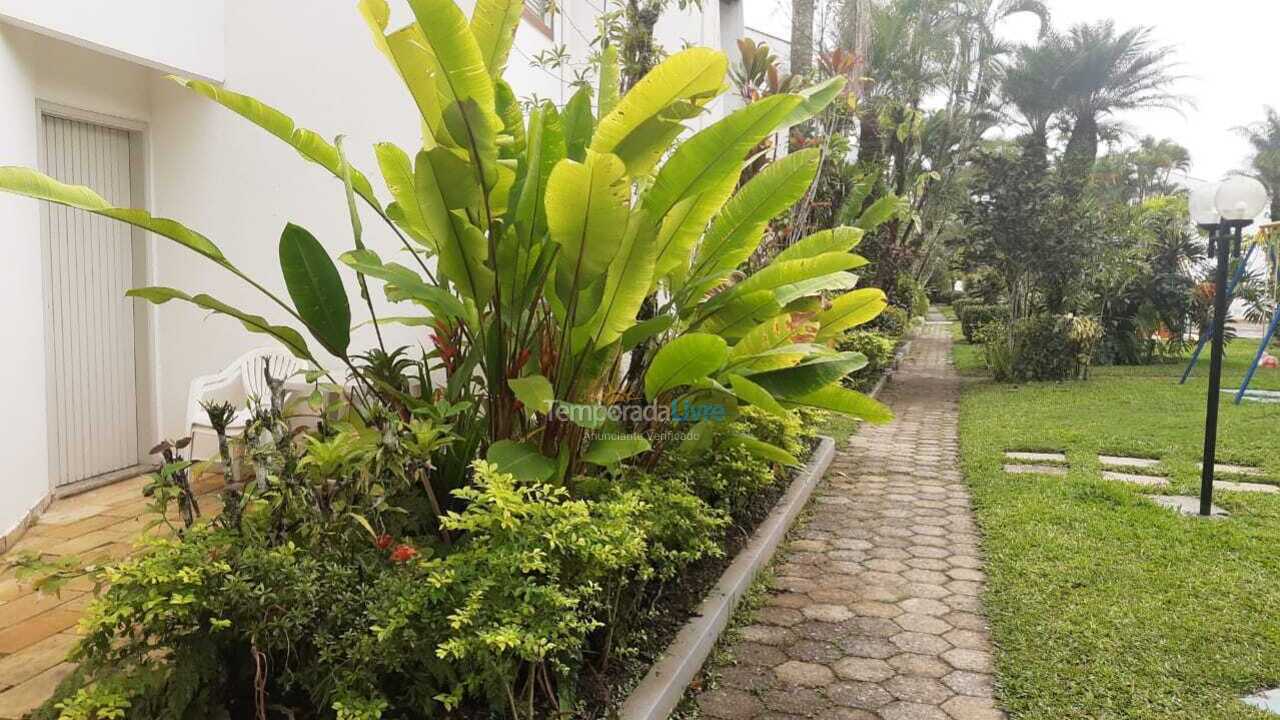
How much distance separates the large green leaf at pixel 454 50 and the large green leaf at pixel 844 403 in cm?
174

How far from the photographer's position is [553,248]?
3230 mm

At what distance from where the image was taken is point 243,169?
5746 mm

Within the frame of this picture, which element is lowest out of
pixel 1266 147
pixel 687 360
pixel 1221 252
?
pixel 687 360

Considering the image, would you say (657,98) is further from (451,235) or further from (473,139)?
(451,235)

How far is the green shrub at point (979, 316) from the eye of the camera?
13.7 metres

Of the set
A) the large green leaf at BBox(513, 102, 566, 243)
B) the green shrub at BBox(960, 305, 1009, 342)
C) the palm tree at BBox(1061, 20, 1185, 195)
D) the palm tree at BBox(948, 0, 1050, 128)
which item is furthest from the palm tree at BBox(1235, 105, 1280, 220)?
the large green leaf at BBox(513, 102, 566, 243)

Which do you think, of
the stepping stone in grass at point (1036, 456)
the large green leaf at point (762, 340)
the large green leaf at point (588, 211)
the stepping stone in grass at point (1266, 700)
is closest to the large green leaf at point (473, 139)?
the large green leaf at point (588, 211)

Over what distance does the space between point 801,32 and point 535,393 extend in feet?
35.8

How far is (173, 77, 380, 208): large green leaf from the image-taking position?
9.28 feet

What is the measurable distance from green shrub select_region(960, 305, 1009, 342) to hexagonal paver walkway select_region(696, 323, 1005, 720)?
777cm

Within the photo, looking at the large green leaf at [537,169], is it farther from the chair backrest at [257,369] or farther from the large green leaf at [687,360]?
the chair backrest at [257,369]

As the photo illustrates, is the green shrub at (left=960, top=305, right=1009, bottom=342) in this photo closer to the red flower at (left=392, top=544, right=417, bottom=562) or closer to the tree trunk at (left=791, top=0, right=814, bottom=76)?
Answer: the tree trunk at (left=791, top=0, right=814, bottom=76)

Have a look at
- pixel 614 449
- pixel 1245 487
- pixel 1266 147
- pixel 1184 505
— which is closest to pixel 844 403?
pixel 614 449

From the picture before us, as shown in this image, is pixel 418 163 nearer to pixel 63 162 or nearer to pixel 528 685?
pixel 528 685
